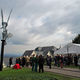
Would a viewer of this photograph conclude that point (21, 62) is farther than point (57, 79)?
Yes

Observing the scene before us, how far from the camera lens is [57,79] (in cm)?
1512

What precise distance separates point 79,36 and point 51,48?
24881mm

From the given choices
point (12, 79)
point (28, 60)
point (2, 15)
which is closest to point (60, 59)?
point (28, 60)

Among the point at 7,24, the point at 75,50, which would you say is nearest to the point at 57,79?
the point at 7,24

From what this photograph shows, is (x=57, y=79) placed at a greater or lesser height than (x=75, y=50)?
lesser

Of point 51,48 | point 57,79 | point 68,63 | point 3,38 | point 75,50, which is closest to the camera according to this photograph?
point 57,79

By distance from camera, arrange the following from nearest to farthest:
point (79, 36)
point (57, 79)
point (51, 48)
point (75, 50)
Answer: point (57, 79) < point (75, 50) < point (79, 36) < point (51, 48)

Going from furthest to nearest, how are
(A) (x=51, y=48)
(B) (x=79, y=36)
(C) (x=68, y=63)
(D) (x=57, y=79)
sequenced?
(A) (x=51, y=48) → (B) (x=79, y=36) → (C) (x=68, y=63) → (D) (x=57, y=79)

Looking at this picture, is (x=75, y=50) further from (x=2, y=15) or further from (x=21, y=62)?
(x=2, y=15)

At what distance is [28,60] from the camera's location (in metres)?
30.3

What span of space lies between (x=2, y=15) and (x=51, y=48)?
6996 cm

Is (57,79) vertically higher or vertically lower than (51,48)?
lower

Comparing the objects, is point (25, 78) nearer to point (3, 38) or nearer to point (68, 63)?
point (3, 38)

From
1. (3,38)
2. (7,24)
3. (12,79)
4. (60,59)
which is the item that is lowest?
(12,79)
